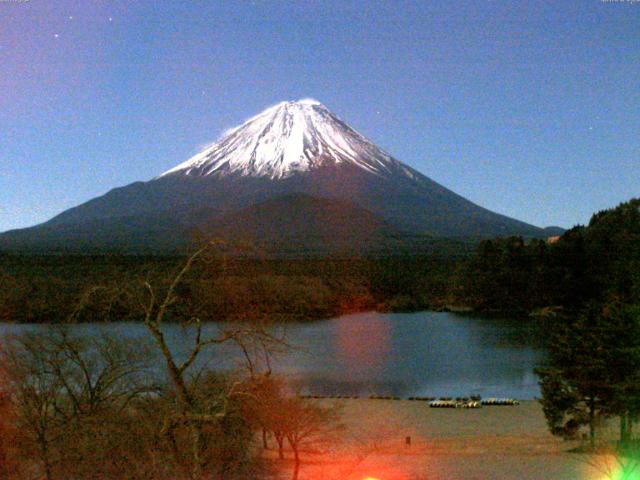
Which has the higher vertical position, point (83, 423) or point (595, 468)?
point (83, 423)

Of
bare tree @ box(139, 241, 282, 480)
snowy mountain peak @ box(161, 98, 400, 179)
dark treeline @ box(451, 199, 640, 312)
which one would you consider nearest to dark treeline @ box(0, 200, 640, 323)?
dark treeline @ box(451, 199, 640, 312)

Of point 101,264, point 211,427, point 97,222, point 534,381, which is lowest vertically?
point 534,381

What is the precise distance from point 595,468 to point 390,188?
4263 centimetres

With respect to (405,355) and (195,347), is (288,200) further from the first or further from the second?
(195,347)

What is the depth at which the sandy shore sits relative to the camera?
21.6 feet

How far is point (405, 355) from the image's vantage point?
56.5ft

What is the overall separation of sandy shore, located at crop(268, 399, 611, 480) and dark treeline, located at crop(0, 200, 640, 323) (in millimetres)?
6320

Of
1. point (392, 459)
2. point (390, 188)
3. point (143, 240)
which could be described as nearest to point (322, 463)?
point (392, 459)

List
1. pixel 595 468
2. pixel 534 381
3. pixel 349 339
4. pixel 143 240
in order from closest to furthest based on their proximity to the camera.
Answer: pixel 595 468 → pixel 534 381 → pixel 349 339 → pixel 143 240

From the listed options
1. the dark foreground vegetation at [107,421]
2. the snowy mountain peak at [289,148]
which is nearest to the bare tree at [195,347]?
the dark foreground vegetation at [107,421]

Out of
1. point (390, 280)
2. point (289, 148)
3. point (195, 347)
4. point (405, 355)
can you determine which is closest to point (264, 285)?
point (405, 355)

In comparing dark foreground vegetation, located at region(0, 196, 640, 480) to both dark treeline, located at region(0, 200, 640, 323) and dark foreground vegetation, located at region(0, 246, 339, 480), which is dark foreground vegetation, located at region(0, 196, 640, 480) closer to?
dark foreground vegetation, located at region(0, 246, 339, 480)

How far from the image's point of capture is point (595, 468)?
6.43m

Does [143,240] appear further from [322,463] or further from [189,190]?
[322,463]
